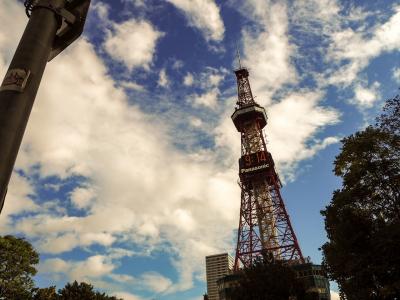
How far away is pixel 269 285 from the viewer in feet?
104

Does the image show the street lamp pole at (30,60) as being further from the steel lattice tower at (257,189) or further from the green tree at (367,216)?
the steel lattice tower at (257,189)

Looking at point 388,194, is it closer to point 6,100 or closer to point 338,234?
point 338,234

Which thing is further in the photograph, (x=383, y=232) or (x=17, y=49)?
(x=383, y=232)

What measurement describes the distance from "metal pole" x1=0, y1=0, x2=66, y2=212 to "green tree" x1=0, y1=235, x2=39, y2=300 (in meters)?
31.7

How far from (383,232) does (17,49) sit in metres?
24.8

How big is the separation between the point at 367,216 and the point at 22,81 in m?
26.6

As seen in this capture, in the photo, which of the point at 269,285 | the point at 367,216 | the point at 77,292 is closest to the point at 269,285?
the point at 269,285

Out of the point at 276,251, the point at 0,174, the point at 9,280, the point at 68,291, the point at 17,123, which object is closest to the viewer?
the point at 0,174

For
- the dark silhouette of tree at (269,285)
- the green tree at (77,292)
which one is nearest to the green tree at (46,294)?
the green tree at (77,292)

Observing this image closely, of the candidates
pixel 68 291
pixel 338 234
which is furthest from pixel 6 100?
pixel 68 291

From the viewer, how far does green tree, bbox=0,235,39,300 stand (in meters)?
32.0

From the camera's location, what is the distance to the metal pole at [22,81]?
22.0ft

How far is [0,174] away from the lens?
6.49 meters

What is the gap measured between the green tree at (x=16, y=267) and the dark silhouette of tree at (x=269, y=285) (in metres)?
21.6
